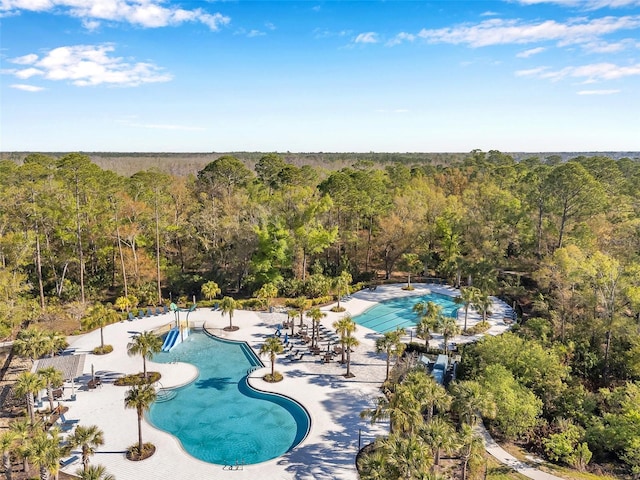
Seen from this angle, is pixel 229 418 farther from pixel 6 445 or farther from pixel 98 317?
pixel 98 317

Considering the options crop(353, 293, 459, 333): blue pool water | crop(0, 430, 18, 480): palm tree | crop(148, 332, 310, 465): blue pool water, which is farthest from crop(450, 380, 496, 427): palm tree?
crop(0, 430, 18, 480): palm tree

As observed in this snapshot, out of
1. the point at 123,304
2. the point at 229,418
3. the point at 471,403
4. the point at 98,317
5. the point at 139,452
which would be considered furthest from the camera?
the point at 123,304

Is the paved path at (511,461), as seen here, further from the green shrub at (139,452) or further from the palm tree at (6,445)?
the palm tree at (6,445)

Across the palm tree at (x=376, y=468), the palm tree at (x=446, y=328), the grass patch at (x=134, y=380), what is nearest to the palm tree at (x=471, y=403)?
the palm tree at (x=376, y=468)

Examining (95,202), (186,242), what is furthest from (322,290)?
(95,202)

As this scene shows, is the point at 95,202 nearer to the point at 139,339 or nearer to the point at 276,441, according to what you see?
the point at 139,339

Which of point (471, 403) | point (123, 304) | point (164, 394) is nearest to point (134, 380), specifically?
point (164, 394)
